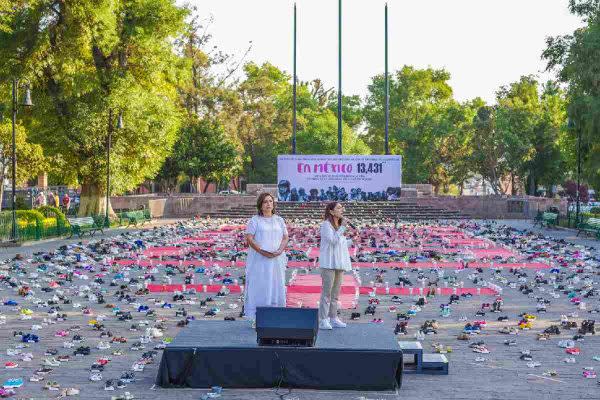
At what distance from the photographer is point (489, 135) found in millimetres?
69875

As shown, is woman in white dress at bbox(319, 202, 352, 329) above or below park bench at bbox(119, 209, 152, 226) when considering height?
above

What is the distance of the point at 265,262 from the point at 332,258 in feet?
2.50

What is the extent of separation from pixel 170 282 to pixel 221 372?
9.21 meters

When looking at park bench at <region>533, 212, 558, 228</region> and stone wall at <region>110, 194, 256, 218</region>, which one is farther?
stone wall at <region>110, 194, 256, 218</region>

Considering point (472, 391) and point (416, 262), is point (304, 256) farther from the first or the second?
point (472, 391)

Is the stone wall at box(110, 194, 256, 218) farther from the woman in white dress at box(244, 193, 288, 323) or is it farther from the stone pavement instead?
the woman in white dress at box(244, 193, 288, 323)

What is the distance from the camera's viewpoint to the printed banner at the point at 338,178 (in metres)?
49.5

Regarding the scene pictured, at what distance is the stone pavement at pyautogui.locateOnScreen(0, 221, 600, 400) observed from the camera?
8211 mm

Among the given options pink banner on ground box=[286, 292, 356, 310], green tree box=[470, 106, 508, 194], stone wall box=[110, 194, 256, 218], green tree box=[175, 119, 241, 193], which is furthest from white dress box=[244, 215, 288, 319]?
green tree box=[470, 106, 508, 194]

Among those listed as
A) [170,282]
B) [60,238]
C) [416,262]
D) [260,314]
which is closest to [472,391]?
[260,314]

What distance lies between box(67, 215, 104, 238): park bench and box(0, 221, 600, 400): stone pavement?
54.8 ft

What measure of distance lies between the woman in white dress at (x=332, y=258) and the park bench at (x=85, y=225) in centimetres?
2202

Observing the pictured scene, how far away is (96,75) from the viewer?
37.3m

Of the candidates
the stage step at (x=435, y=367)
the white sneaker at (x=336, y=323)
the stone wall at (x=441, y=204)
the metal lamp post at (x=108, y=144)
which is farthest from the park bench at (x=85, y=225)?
the stage step at (x=435, y=367)
